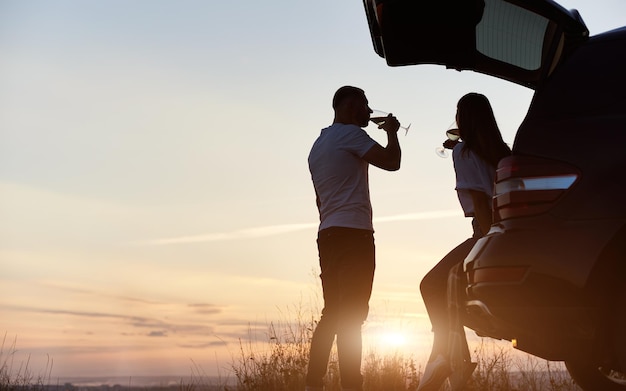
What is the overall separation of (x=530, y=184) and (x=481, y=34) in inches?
58.8

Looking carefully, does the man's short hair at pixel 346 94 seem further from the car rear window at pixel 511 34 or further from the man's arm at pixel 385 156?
the car rear window at pixel 511 34

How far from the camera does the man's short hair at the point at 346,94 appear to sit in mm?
6266

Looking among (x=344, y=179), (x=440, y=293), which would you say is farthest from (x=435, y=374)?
(x=344, y=179)

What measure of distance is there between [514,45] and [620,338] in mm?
1997

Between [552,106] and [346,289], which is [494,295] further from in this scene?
[346,289]

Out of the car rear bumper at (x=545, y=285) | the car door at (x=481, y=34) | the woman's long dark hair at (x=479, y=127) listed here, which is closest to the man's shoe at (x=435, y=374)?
the car rear bumper at (x=545, y=285)

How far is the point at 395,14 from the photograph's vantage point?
543 cm

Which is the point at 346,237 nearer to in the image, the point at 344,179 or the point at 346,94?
the point at 344,179

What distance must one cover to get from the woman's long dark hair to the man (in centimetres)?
67

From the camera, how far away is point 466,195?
5496 millimetres

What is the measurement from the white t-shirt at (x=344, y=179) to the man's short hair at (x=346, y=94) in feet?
0.69

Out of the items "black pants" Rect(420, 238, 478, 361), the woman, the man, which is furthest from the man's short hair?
"black pants" Rect(420, 238, 478, 361)

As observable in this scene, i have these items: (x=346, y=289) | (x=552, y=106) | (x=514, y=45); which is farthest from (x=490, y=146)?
(x=346, y=289)

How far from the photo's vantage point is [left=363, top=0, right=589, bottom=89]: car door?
4.66 m
